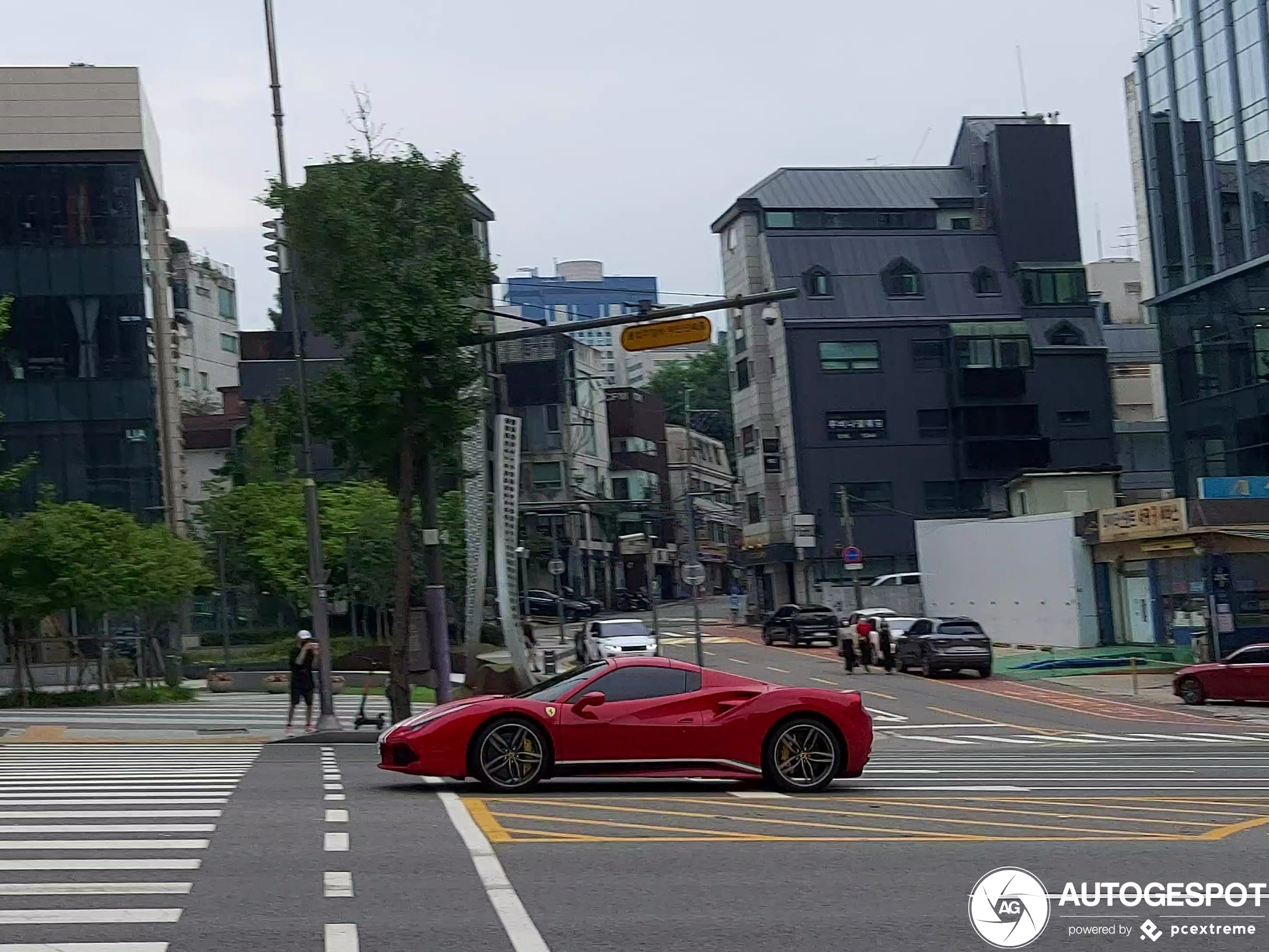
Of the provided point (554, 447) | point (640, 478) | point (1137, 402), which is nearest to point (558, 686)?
point (554, 447)

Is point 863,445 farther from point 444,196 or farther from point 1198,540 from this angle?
point 444,196

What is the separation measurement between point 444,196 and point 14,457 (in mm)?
30521

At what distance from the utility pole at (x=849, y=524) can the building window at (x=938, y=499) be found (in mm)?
3907

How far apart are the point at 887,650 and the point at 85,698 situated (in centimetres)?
2214

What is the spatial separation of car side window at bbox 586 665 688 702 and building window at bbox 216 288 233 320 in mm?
86289

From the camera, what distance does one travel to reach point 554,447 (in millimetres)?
94562

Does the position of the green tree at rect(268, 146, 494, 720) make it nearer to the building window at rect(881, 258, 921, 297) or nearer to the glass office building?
the glass office building

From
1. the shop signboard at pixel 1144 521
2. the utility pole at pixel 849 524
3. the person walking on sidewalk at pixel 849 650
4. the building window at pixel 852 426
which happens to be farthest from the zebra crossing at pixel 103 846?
the building window at pixel 852 426

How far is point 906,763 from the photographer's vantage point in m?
21.6

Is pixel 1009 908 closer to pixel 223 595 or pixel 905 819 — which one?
pixel 905 819

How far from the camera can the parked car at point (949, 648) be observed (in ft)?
148

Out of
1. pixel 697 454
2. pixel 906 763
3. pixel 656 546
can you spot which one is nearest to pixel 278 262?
pixel 906 763

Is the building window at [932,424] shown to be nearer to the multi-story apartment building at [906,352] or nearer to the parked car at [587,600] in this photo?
the multi-story apartment building at [906,352]

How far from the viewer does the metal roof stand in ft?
274
